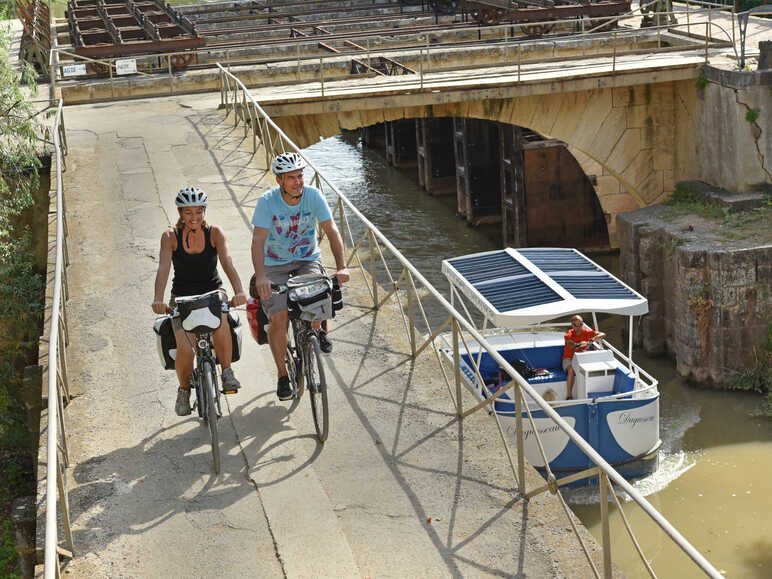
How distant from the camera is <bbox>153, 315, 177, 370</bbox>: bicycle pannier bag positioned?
728 centimetres

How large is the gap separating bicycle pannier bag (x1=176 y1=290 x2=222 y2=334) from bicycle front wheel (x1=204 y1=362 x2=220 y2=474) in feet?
1.03

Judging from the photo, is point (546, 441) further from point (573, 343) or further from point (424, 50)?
point (424, 50)

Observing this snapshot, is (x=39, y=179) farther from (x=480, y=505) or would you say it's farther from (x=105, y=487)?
(x=480, y=505)

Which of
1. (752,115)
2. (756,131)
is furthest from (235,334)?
(756,131)

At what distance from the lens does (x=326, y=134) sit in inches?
854

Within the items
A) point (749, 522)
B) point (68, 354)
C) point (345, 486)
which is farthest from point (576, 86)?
point (345, 486)

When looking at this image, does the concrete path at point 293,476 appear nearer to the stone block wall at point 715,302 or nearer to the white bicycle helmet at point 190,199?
the white bicycle helmet at point 190,199

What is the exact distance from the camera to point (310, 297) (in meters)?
7.12

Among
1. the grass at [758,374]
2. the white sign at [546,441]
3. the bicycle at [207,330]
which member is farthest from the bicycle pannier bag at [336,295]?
the grass at [758,374]

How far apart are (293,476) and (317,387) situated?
62 centimetres

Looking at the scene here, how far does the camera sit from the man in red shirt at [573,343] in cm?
1541

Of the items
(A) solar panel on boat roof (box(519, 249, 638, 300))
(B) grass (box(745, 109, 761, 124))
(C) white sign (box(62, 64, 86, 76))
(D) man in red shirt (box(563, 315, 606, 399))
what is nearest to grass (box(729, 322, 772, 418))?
(A) solar panel on boat roof (box(519, 249, 638, 300))

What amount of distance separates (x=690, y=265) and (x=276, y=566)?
47.4ft

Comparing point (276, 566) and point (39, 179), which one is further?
point (39, 179)
